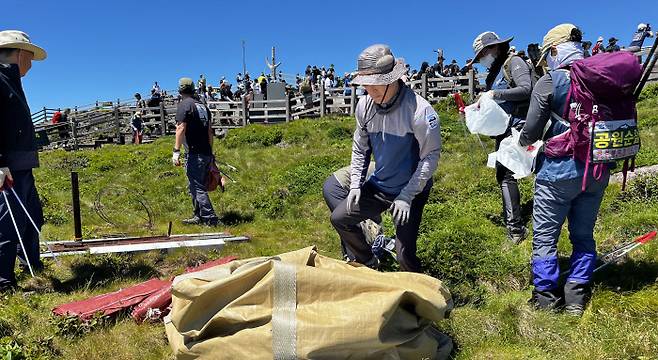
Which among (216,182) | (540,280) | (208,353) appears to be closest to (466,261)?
(540,280)

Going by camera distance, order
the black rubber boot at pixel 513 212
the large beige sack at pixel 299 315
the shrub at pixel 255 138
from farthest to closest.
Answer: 1. the shrub at pixel 255 138
2. the black rubber boot at pixel 513 212
3. the large beige sack at pixel 299 315

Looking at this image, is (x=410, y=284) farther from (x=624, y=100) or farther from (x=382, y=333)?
(x=624, y=100)

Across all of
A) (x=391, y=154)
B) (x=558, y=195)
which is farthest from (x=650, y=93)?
(x=391, y=154)

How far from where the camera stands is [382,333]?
271cm

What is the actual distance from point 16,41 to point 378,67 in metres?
3.51

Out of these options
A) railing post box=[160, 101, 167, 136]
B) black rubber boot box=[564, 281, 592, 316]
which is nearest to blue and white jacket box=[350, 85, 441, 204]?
black rubber boot box=[564, 281, 592, 316]

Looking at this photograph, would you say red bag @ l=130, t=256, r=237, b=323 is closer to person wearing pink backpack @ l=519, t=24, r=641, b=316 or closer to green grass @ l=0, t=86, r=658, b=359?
green grass @ l=0, t=86, r=658, b=359

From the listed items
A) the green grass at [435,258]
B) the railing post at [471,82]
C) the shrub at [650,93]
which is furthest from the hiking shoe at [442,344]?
the railing post at [471,82]

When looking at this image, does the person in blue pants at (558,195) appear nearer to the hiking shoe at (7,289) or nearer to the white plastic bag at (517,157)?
the white plastic bag at (517,157)

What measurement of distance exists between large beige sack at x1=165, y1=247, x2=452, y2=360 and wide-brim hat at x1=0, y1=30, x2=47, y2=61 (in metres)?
3.34

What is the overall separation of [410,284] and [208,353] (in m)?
1.20

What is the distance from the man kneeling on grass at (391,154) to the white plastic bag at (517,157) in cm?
78

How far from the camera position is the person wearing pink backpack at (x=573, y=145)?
3.39m

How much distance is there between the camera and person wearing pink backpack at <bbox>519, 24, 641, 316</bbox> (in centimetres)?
339
